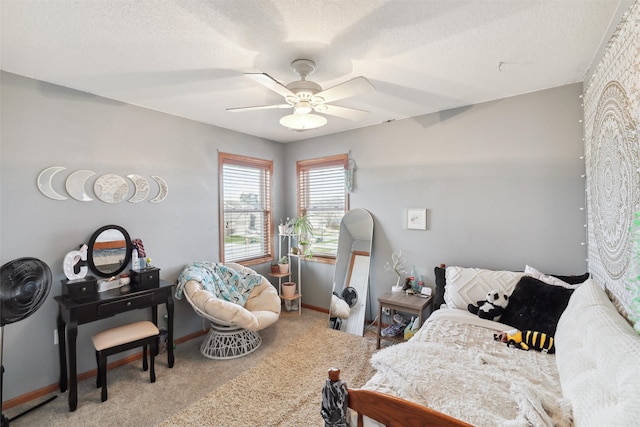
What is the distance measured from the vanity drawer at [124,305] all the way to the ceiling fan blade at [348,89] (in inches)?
90.2

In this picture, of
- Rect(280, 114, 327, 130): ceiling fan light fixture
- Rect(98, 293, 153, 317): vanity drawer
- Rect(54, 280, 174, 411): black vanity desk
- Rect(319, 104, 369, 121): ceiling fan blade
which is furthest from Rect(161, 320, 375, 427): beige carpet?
Rect(319, 104, 369, 121): ceiling fan blade

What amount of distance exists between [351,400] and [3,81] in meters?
3.18

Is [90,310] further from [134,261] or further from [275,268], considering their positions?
[275,268]

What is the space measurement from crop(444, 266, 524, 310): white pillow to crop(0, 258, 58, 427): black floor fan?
10.6 feet

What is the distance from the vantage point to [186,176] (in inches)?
133

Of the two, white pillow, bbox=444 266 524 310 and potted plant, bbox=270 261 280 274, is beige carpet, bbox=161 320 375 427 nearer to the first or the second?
white pillow, bbox=444 266 524 310

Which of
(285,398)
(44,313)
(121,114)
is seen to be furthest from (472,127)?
(44,313)

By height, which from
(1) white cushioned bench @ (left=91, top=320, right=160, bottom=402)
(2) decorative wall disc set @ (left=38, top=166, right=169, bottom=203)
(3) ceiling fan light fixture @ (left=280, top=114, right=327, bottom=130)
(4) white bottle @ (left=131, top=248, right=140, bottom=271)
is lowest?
(1) white cushioned bench @ (left=91, top=320, right=160, bottom=402)

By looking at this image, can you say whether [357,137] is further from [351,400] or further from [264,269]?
[351,400]

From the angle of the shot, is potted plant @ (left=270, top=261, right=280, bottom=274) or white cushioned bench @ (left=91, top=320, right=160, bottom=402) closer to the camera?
white cushioned bench @ (left=91, top=320, right=160, bottom=402)

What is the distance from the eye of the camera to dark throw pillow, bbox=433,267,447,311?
293 centimetres

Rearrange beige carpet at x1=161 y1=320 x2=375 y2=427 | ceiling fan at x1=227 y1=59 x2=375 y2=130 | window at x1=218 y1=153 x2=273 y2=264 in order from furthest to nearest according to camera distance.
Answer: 1. window at x1=218 y1=153 x2=273 y2=264
2. beige carpet at x1=161 y1=320 x2=375 y2=427
3. ceiling fan at x1=227 y1=59 x2=375 y2=130

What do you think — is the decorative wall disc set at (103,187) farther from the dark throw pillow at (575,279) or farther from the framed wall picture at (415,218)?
the dark throw pillow at (575,279)

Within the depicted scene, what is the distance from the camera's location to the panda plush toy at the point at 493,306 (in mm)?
2396
